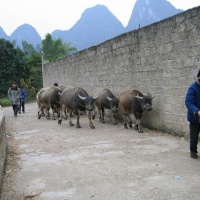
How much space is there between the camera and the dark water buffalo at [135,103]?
8922mm

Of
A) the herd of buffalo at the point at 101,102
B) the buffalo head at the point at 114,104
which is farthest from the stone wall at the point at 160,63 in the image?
the buffalo head at the point at 114,104

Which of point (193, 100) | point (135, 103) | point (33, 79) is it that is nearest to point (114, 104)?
point (135, 103)

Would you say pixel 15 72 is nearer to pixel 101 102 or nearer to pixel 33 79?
pixel 33 79

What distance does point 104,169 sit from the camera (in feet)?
18.6

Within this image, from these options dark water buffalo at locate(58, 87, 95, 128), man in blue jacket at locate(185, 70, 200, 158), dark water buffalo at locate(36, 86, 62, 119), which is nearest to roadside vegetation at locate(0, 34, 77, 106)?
dark water buffalo at locate(36, 86, 62, 119)

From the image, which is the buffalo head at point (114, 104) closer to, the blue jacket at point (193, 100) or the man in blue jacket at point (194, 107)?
the man in blue jacket at point (194, 107)

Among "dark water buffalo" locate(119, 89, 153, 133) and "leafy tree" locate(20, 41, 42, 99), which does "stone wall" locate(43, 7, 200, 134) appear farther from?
"leafy tree" locate(20, 41, 42, 99)

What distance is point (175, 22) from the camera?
8.11 metres

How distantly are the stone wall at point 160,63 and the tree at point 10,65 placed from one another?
18.0 metres

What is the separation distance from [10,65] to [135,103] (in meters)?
22.4

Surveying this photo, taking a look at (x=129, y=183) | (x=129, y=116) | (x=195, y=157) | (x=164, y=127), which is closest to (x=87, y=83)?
(x=129, y=116)

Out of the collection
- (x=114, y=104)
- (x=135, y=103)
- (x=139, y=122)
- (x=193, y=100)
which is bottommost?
(x=139, y=122)

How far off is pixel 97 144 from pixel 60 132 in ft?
8.22

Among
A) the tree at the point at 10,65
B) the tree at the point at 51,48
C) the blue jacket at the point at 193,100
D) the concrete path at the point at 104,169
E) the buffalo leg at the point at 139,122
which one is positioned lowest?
the concrete path at the point at 104,169
